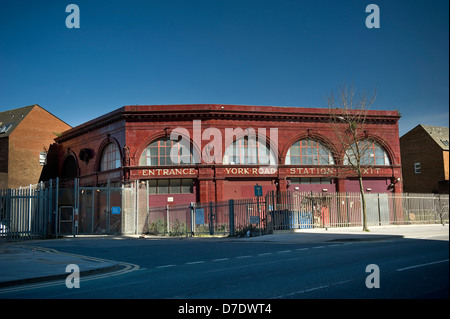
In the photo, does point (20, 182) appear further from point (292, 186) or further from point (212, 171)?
point (292, 186)

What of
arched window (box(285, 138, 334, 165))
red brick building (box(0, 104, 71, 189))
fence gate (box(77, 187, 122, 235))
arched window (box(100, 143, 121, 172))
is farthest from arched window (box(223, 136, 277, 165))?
red brick building (box(0, 104, 71, 189))

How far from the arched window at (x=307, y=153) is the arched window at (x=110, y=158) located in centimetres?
1569

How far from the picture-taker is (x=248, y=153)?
1593 inches

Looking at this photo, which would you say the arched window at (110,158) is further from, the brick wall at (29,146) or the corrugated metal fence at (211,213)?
the brick wall at (29,146)

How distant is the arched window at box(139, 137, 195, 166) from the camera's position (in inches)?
1563

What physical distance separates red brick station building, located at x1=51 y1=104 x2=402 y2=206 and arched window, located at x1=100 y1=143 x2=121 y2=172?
94mm

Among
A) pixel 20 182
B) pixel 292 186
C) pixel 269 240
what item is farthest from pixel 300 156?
pixel 20 182

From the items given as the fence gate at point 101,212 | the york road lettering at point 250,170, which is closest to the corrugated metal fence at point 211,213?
the fence gate at point 101,212

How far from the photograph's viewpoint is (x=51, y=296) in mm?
7988

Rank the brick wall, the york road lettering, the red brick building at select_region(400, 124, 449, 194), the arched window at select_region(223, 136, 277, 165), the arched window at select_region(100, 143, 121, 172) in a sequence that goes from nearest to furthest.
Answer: the york road lettering
the arched window at select_region(223, 136, 277, 165)
the arched window at select_region(100, 143, 121, 172)
the red brick building at select_region(400, 124, 449, 194)
the brick wall

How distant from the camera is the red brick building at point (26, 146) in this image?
49.6 m

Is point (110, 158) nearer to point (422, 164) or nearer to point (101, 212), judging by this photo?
point (101, 212)

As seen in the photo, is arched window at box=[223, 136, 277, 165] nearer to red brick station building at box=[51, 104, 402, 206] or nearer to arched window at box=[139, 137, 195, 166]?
red brick station building at box=[51, 104, 402, 206]

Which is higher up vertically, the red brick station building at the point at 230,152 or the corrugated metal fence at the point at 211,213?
the red brick station building at the point at 230,152
